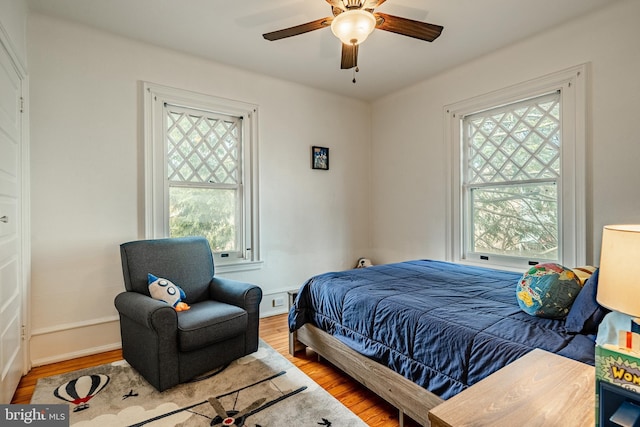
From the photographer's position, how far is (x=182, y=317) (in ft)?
7.27

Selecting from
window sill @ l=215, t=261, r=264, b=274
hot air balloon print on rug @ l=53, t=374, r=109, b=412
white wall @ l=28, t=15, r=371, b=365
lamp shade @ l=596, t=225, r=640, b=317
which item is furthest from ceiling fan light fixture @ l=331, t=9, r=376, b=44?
hot air balloon print on rug @ l=53, t=374, r=109, b=412

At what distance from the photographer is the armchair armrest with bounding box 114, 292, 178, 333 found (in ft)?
6.54

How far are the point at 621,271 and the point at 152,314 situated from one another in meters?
2.14

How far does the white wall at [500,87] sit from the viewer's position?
238 cm

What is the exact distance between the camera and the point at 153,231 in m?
2.96

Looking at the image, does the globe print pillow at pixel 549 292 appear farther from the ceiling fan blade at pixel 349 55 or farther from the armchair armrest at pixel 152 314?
the armchair armrest at pixel 152 314

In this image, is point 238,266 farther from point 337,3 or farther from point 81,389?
point 337,3

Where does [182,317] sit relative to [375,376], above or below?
above

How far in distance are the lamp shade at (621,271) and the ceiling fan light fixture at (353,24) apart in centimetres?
153

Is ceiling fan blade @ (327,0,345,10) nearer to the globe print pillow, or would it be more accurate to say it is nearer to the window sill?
the globe print pillow

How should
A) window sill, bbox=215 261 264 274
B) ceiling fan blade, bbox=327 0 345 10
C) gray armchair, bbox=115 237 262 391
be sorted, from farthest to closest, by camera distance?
window sill, bbox=215 261 264 274, gray armchair, bbox=115 237 262 391, ceiling fan blade, bbox=327 0 345 10

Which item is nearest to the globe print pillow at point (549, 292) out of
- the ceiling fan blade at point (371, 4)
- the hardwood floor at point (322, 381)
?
the hardwood floor at point (322, 381)

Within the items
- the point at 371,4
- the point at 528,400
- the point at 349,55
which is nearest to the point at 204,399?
the point at 528,400

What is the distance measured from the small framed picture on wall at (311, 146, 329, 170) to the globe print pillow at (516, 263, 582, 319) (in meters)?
2.69
